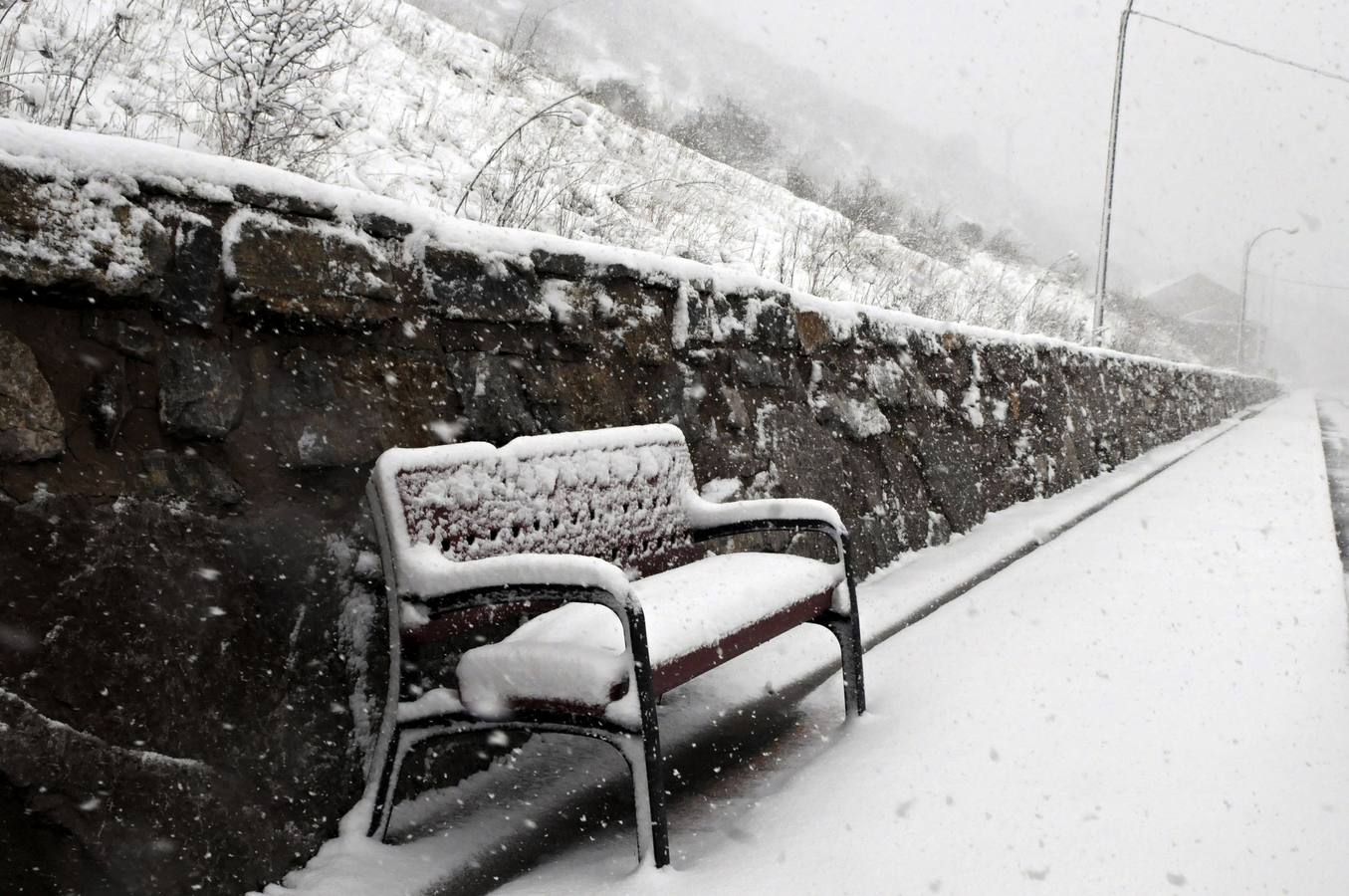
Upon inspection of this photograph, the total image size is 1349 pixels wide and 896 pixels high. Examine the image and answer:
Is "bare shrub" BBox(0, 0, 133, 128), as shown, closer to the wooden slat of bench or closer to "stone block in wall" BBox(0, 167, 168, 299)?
"stone block in wall" BBox(0, 167, 168, 299)

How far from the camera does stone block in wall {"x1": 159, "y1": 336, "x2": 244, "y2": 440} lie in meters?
1.70

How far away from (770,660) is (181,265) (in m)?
2.29

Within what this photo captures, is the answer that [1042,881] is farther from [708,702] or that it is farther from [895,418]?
[895,418]

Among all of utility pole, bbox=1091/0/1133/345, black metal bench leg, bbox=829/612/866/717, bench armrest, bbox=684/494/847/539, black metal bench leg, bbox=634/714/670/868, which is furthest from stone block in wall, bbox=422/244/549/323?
utility pole, bbox=1091/0/1133/345

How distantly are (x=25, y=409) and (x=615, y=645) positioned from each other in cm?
108

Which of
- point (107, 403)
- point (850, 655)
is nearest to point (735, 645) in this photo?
point (850, 655)

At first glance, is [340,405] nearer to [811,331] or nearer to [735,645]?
[735,645]

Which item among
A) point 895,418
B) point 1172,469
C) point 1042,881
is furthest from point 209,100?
point 1172,469

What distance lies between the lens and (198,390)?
5.71 feet

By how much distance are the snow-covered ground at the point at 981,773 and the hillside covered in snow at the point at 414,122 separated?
225 cm

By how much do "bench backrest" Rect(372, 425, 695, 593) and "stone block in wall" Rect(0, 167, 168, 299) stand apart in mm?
550

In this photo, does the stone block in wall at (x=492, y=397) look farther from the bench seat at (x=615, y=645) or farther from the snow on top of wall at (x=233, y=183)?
the bench seat at (x=615, y=645)

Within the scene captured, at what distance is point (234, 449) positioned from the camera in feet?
5.92

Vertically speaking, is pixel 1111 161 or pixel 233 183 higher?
pixel 1111 161
